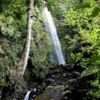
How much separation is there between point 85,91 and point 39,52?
4.41m

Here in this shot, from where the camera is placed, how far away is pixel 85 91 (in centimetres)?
857

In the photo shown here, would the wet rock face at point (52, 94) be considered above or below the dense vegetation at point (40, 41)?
below

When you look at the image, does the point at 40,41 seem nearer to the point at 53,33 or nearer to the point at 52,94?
the point at 53,33

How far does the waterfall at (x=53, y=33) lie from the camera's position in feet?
47.7

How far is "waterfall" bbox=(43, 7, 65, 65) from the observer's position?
572 inches

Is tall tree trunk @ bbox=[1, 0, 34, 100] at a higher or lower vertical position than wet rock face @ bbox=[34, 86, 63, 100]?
higher

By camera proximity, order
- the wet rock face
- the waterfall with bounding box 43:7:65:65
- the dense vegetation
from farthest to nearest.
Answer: the waterfall with bounding box 43:7:65:65 → the wet rock face → the dense vegetation

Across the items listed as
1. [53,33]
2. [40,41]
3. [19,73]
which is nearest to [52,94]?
[19,73]

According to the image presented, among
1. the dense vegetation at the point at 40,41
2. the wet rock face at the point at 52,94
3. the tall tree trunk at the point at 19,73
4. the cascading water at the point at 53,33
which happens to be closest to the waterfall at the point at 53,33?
the cascading water at the point at 53,33

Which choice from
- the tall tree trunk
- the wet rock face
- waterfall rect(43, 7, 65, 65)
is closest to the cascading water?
waterfall rect(43, 7, 65, 65)

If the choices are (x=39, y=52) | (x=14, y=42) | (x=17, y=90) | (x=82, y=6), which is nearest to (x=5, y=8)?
(x=14, y=42)

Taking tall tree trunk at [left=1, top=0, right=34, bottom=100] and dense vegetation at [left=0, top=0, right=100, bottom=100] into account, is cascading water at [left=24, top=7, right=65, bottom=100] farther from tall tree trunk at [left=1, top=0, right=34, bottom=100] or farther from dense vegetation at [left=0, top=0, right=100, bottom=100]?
tall tree trunk at [left=1, top=0, right=34, bottom=100]

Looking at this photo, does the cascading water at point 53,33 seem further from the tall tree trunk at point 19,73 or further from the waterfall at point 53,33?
the tall tree trunk at point 19,73

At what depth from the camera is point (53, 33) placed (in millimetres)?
15336
